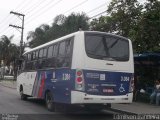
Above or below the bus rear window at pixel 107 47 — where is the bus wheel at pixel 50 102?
below

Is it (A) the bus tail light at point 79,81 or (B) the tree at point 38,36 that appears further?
(B) the tree at point 38,36

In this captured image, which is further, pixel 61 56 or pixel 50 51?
pixel 50 51

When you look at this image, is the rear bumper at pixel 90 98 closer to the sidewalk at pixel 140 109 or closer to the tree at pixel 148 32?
the sidewalk at pixel 140 109

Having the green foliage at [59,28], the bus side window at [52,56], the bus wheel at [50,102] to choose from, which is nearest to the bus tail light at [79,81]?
the bus side window at [52,56]

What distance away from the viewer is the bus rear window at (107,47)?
44.7ft

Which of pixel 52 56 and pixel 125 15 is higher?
pixel 125 15

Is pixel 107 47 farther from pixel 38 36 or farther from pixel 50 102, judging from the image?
pixel 38 36

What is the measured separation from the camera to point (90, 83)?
13.3m

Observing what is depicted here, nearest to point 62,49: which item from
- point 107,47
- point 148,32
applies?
point 107,47

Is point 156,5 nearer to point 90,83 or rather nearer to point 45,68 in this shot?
point 45,68

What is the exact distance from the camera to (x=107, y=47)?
45.9 feet

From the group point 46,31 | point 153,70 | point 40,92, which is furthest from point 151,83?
point 46,31

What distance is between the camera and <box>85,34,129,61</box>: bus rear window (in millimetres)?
13625

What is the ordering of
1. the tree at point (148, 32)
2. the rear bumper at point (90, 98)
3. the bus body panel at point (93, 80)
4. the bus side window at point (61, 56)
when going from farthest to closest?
the tree at point (148, 32), the bus side window at point (61, 56), the bus body panel at point (93, 80), the rear bumper at point (90, 98)
